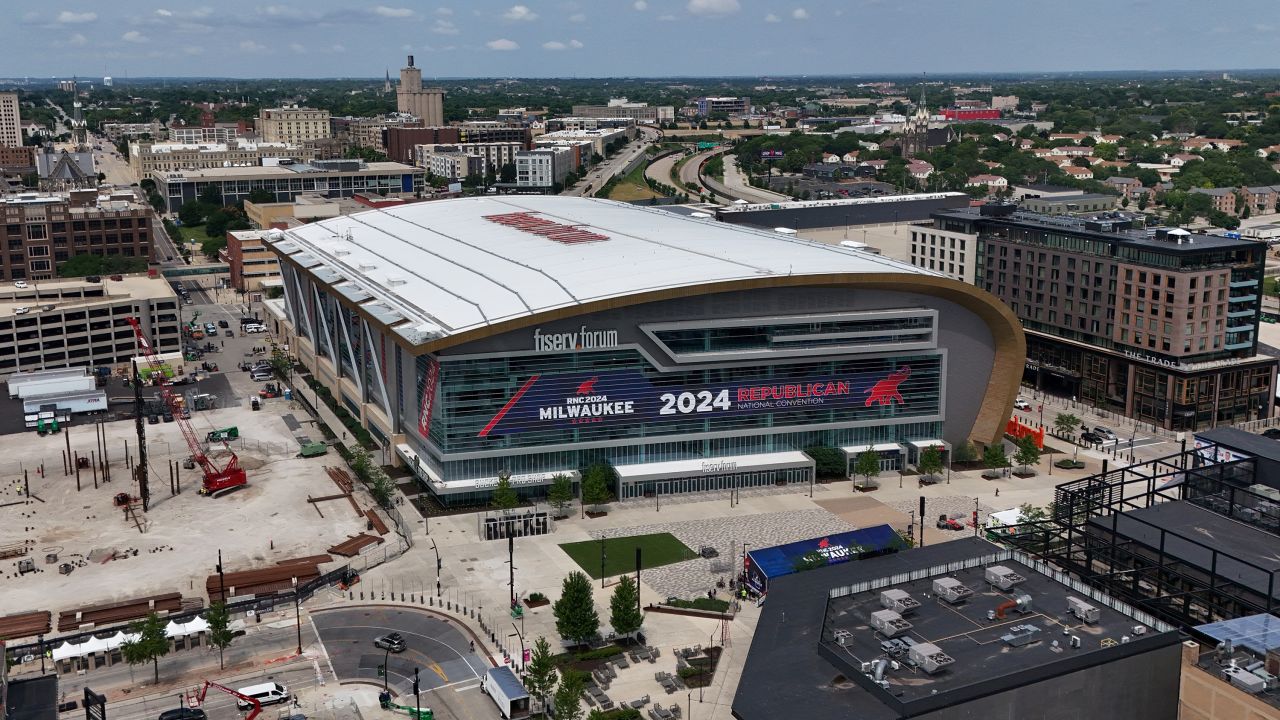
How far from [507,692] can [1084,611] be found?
24.8 meters

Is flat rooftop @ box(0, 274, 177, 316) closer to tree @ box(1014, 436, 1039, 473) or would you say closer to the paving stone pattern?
the paving stone pattern

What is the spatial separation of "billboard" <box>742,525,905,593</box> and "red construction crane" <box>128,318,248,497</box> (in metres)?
38.1

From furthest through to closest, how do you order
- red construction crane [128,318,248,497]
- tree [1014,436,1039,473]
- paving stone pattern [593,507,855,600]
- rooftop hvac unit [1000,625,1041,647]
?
tree [1014,436,1039,473]
red construction crane [128,318,248,497]
paving stone pattern [593,507,855,600]
rooftop hvac unit [1000,625,1041,647]

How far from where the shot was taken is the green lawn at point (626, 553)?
71.4 metres

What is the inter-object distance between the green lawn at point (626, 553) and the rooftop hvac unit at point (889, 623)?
2479 cm

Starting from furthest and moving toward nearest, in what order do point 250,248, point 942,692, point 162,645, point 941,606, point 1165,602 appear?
point 250,248 < point 162,645 < point 1165,602 < point 941,606 < point 942,692

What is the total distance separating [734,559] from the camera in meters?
71.2

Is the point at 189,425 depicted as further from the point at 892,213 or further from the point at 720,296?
the point at 892,213

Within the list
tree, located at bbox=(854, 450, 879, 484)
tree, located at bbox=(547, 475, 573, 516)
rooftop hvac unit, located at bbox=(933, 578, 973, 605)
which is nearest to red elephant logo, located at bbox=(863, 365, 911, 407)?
tree, located at bbox=(854, 450, 879, 484)

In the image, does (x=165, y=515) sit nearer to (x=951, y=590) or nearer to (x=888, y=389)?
(x=888, y=389)

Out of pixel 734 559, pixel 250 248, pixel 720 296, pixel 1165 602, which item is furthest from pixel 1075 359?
pixel 250 248

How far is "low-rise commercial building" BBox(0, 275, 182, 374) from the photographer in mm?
119950

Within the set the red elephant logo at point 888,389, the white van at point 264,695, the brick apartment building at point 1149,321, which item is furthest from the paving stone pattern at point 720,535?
the brick apartment building at point 1149,321

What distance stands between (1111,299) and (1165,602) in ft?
→ 180
